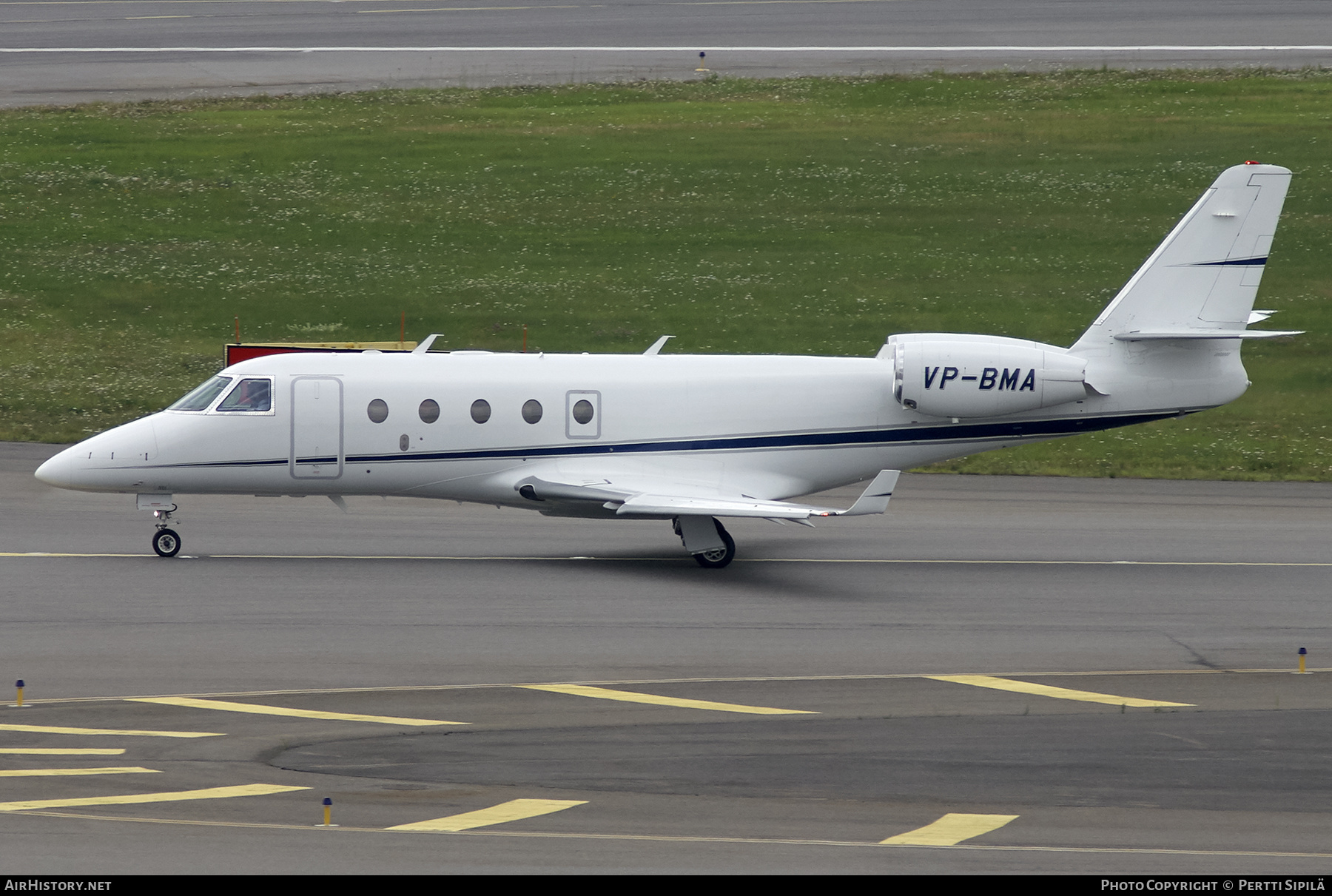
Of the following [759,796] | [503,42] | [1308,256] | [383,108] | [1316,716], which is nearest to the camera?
[759,796]

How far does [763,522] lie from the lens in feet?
91.4

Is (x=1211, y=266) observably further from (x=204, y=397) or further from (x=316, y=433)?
(x=204, y=397)

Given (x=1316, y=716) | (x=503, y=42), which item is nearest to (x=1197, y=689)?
(x=1316, y=716)

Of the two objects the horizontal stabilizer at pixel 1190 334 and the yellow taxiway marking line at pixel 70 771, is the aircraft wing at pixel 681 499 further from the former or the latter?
the yellow taxiway marking line at pixel 70 771

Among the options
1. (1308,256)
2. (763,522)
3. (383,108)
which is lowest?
(763,522)

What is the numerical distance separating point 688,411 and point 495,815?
36.4 ft

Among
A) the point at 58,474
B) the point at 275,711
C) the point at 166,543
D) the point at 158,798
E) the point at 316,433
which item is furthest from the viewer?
the point at 316,433

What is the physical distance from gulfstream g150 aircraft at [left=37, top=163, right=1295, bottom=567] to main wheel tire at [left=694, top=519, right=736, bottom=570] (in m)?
0.04

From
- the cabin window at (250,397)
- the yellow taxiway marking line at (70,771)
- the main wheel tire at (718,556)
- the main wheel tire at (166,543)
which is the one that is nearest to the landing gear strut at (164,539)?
the main wheel tire at (166,543)

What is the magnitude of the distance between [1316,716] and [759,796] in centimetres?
691

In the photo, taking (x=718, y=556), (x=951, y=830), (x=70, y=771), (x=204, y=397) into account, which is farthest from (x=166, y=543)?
(x=951, y=830)

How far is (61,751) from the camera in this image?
613 inches

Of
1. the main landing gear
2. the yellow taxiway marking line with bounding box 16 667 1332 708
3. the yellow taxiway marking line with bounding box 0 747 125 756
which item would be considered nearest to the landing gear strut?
the yellow taxiway marking line with bounding box 16 667 1332 708
